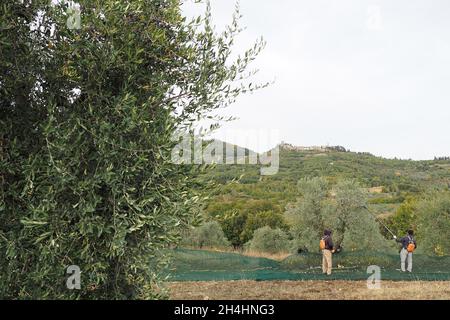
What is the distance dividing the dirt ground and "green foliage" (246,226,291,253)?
869 inches

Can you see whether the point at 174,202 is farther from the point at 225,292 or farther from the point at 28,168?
the point at 225,292

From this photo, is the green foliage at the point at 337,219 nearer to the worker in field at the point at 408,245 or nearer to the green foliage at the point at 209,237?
the green foliage at the point at 209,237

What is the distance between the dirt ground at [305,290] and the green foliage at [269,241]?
22.1 m

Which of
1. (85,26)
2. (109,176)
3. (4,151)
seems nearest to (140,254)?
(109,176)

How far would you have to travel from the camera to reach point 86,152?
9.49 metres

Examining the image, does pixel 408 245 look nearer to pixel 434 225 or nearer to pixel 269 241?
pixel 434 225

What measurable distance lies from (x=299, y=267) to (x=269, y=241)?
50.3ft

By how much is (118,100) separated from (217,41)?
3.44m

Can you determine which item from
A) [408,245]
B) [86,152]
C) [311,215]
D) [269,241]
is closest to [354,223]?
[311,215]

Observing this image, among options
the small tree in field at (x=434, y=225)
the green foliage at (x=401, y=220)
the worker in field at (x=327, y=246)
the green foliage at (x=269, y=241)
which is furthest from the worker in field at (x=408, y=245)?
the green foliage at (x=401, y=220)

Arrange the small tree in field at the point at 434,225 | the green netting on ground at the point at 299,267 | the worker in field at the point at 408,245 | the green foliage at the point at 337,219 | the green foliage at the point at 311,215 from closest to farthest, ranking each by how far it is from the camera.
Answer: the green netting on ground at the point at 299,267 → the worker in field at the point at 408,245 → the green foliage at the point at 337,219 → the green foliage at the point at 311,215 → the small tree in field at the point at 434,225

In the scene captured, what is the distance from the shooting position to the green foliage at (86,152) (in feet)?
30.4

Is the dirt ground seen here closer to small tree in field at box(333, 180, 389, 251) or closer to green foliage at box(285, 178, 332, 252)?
small tree in field at box(333, 180, 389, 251)

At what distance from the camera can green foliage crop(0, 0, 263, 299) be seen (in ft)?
30.4
